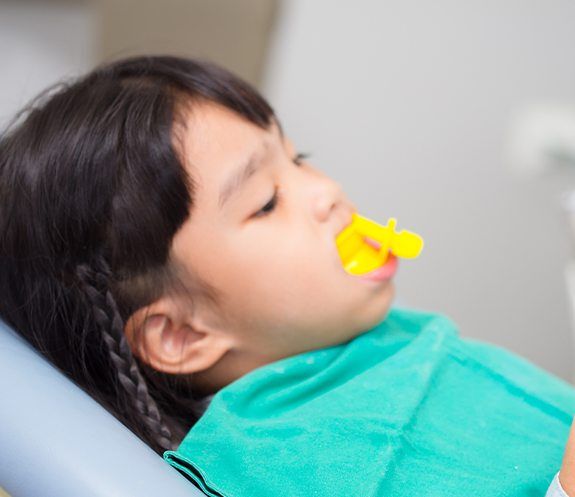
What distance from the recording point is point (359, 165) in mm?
1679

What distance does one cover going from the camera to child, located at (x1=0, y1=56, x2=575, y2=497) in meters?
0.70

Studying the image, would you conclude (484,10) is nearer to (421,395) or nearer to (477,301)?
(477,301)

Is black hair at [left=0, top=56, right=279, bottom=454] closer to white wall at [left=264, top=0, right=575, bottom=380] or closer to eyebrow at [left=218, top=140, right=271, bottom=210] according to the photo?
eyebrow at [left=218, top=140, right=271, bottom=210]

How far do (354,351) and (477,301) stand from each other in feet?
2.66

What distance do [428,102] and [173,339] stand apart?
3.05ft

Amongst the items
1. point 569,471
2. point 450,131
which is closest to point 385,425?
point 569,471

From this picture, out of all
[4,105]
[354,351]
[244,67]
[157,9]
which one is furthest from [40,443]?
[244,67]

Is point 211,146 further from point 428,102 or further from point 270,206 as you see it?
point 428,102

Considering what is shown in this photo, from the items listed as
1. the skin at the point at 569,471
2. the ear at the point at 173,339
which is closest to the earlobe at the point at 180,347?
the ear at the point at 173,339

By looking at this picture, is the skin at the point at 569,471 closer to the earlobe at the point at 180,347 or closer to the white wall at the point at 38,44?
the earlobe at the point at 180,347

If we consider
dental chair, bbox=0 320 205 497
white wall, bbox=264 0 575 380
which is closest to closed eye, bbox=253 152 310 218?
dental chair, bbox=0 320 205 497

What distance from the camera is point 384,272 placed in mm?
827

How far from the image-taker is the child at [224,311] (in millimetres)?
702

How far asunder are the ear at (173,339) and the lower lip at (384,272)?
0.16m
